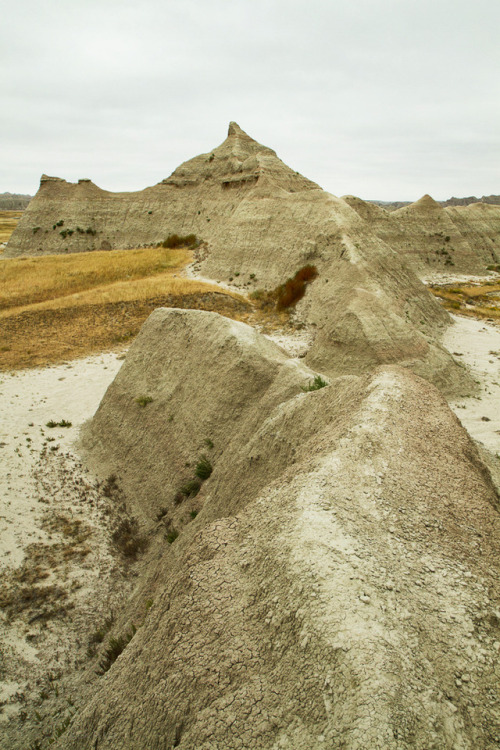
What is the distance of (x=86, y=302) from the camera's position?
25500 mm

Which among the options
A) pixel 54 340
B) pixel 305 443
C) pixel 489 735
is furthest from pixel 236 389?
pixel 54 340

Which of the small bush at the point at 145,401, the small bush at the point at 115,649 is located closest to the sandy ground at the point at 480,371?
the small bush at the point at 115,649

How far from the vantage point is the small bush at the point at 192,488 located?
30.7 ft

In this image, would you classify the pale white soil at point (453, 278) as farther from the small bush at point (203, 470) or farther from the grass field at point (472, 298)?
the small bush at point (203, 470)

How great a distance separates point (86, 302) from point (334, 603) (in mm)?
24981

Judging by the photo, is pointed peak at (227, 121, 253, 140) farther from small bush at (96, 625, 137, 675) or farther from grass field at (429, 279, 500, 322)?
small bush at (96, 625, 137, 675)

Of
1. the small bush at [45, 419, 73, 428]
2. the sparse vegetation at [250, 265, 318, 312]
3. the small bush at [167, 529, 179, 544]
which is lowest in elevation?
the small bush at [45, 419, 73, 428]

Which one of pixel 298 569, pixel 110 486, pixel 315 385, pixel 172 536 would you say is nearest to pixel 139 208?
pixel 110 486

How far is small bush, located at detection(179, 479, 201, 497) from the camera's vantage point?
9352 mm

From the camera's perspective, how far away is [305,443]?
6.60m

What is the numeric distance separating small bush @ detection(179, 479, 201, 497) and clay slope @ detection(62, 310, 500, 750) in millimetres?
1658

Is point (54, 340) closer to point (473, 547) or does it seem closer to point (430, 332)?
point (430, 332)

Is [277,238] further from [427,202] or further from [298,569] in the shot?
[427,202]

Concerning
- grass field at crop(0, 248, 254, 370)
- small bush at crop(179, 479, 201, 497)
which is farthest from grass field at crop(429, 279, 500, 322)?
small bush at crop(179, 479, 201, 497)
